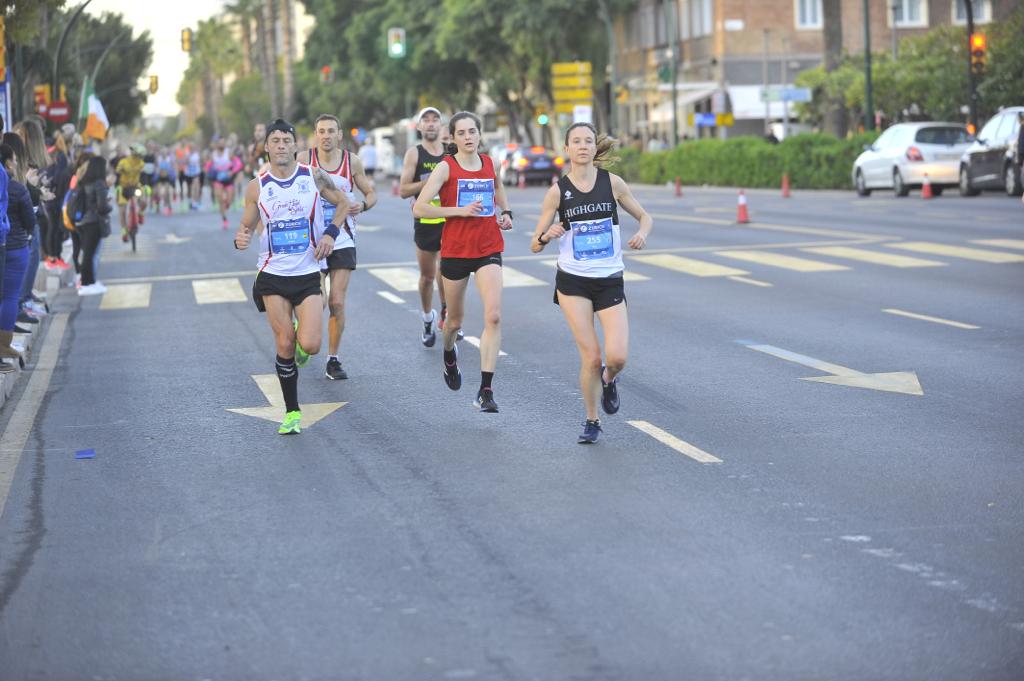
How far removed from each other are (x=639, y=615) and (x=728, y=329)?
29.9 feet

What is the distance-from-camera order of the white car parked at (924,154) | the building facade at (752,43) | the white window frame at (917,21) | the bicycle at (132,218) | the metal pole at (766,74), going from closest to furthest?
the bicycle at (132,218), the white car parked at (924,154), the metal pole at (766,74), the building facade at (752,43), the white window frame at (917,21)

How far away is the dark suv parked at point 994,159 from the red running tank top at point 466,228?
24555 mm

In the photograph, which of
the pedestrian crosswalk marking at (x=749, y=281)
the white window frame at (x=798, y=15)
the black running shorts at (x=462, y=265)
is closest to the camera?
the black running shorts at (x=462, y=265)

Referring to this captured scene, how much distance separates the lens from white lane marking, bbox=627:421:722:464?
8.73 m

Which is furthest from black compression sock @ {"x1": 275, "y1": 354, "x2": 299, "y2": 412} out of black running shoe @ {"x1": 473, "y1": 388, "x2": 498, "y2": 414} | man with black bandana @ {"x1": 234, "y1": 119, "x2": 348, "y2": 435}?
black running shoe @ {"x1": 473, "y1": 388, "x2": 498, "y2": 414}

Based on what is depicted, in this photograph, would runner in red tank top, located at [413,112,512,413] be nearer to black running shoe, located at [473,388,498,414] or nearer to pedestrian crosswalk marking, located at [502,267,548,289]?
black running shoe, located at [473,388,498,414]

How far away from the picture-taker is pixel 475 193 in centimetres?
1060

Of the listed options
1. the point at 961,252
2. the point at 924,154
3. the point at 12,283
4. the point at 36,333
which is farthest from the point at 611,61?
the point at 12,283

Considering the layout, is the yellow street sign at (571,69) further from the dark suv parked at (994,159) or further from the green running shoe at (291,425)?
the green running shoe at (291,425)

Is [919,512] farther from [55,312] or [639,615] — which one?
[55,312]

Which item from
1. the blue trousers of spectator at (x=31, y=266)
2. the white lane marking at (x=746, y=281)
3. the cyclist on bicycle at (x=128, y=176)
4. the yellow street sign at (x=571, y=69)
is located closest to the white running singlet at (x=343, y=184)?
the blue trousers of spectator at (x=31, y=266)

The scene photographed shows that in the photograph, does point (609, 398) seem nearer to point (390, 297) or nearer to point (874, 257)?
point (390, 297)

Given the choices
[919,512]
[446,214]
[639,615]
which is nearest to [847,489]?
[919,512]

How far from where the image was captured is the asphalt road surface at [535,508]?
5.44 m
